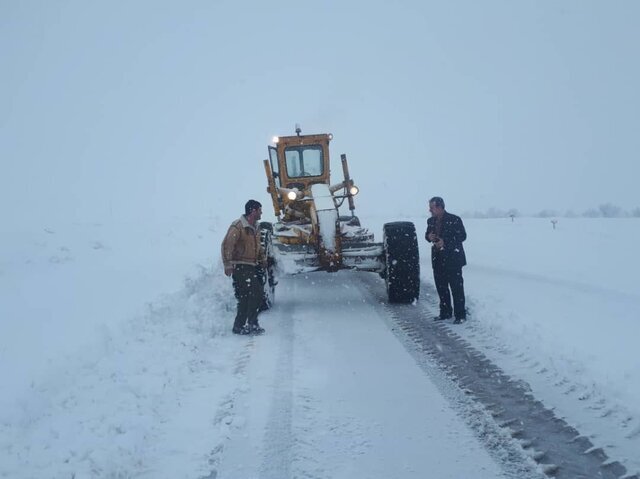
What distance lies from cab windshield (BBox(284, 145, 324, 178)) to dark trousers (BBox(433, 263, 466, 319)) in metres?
4.93

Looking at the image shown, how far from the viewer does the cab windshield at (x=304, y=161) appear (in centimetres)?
1182

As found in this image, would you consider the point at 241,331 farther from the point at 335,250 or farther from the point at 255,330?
the point at 335,250

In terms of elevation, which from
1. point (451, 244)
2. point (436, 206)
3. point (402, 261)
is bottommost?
point (402, 261)

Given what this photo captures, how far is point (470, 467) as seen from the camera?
11.2ft

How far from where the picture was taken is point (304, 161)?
11914 mm

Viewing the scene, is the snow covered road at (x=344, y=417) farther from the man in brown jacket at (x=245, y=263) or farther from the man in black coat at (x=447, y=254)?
the man in black coat at (x=447, y=254)

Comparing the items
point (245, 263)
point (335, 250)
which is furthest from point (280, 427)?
point (335, 250)

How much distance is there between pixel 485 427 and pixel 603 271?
10171mm

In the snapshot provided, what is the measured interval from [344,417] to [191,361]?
214 centimetres

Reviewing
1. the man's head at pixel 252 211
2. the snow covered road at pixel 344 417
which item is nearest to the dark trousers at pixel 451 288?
the snow covered road at pixel 344 417

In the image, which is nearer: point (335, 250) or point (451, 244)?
point (451, 244)

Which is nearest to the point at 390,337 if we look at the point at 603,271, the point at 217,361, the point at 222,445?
the point at 217,361

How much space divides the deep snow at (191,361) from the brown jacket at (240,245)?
922mm

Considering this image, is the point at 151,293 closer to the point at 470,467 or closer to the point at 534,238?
the point at 470,467
